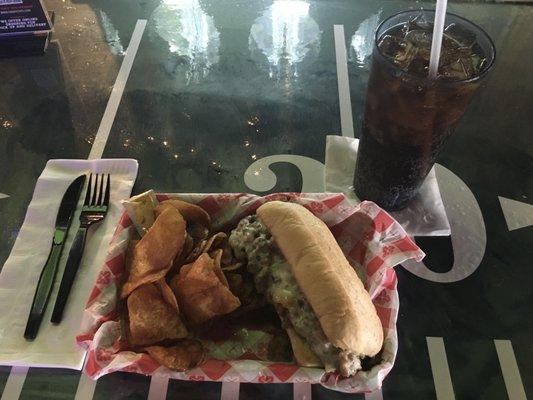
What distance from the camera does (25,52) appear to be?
1.75 m

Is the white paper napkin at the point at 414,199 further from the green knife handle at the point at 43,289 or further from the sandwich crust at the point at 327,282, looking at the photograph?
the green knife handle at the point at 43,289

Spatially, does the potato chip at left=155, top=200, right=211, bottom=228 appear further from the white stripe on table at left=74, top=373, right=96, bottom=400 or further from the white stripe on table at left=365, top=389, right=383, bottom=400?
the white stripe on table at left=365, top=389, right=383, bottom=400

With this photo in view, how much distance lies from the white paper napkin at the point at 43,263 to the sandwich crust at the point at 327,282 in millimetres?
481

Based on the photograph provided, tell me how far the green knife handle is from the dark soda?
2.72 feet

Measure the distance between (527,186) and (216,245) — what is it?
962mm

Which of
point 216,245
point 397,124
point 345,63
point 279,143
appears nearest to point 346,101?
point 345,63

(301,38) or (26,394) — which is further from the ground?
(301,38)

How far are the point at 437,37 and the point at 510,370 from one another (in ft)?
2.44

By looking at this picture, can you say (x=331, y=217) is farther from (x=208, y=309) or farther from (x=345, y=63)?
(x=345, y=63)

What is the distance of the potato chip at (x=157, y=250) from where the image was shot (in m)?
0.97

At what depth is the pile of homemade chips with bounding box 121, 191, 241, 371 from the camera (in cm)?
92

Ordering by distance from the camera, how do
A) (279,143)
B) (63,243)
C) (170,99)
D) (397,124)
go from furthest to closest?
(170,99) → (279,143) → (63,243) → (397,124)

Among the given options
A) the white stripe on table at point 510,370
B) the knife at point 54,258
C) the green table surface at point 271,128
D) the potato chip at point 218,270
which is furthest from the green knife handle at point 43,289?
the white stripe on table at point 510,370

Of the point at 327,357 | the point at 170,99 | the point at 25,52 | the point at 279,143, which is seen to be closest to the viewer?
the point at 327,357
